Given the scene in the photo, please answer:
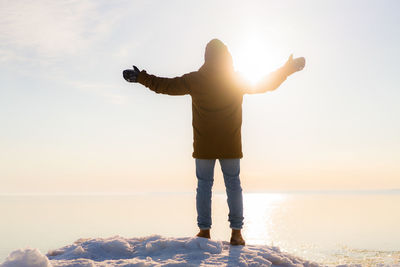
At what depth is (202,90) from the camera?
6.05 meters

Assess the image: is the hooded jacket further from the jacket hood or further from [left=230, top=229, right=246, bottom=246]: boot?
[left=230, top=229, right=246, bottom=246]: boot

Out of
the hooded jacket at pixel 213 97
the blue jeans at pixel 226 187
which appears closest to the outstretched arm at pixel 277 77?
the hooded jacket at pixel 213 97

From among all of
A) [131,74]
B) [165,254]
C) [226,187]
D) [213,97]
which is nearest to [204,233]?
[226,187]

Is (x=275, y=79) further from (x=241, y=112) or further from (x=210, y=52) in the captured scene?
(x=210, y=52)

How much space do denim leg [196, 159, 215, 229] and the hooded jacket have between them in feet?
0.55

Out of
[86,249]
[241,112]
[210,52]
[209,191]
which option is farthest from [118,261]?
[210,52]

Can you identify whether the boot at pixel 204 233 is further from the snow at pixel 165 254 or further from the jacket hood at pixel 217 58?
the jacket hood at pixel 217 58

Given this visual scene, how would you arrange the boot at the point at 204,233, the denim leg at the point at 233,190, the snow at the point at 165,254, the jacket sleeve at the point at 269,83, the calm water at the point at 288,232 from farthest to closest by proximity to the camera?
the calm water at the point at 288,232 → the jacket sleeve at the point at 269,83 → the boot at the point at 204,233 → the denim leg at the point at 233,190 → the snow at the point at 165,254

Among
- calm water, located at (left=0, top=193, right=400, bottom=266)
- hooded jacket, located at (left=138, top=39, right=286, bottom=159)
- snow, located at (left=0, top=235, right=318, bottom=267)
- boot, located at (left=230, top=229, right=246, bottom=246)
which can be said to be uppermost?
hooded jacket, located at (left=138, top=39, right=286, bottom=159)

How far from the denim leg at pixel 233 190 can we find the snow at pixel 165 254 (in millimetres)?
473

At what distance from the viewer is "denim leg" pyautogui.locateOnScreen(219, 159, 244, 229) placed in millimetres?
5902

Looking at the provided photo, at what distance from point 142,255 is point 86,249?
3.14 feet

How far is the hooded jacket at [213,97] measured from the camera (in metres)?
5.96

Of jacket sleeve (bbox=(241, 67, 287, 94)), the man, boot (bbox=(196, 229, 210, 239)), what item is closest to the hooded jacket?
the man
